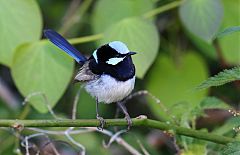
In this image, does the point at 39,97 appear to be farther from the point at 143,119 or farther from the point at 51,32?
the point at 143,119

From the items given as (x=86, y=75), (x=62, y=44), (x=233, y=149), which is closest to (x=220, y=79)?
(x=233, y=149)

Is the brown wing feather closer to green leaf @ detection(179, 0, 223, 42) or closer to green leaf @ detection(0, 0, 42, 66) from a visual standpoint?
green leaf @ detection(0, 0, 42, 66)

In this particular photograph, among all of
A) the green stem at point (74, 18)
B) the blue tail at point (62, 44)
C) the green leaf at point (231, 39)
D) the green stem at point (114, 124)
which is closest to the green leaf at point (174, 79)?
the green leaf at point (231, 39)

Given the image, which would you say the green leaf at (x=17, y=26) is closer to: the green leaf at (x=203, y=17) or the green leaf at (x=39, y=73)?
the green leaf at (x=39, y=73)

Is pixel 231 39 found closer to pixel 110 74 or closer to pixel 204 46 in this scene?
pixel 204 46

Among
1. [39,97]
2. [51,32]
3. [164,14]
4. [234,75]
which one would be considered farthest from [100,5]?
[234,75]
